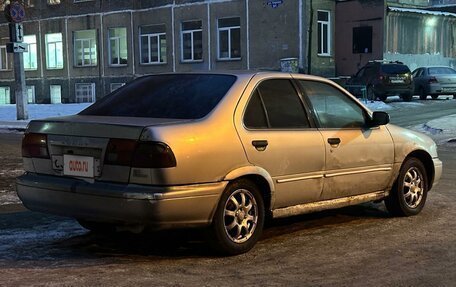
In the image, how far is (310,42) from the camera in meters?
27.6

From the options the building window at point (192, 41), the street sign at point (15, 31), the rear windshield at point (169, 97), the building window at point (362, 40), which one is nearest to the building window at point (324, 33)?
the building window at point (362, 40)

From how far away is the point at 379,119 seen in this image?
6391 mm

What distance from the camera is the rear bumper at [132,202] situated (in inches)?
187

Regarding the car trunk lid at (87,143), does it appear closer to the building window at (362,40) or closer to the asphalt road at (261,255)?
the asphalt road at (261,255)

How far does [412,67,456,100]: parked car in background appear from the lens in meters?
25.8

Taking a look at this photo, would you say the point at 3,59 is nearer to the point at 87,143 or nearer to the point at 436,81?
the point at 436,81

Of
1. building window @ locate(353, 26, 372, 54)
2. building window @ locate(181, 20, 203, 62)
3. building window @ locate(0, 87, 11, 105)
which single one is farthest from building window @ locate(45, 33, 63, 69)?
building window @ locate(353, 26, 372, 54)

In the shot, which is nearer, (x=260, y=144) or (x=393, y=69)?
(x=260, y=144)

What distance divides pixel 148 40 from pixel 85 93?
5282 mm

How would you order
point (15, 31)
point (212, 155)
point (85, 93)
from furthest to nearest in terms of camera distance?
point (85, 93)
point (15, 31)
point (212, 155)

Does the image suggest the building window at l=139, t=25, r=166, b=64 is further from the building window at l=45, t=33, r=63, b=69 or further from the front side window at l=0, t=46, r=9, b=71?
the front side window at l=0, t=46, r=9, b=71

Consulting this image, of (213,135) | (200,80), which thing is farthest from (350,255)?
(200,80)

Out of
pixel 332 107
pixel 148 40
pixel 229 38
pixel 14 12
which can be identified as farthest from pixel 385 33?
pixel 332 107

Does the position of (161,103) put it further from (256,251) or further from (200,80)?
(256,251)
